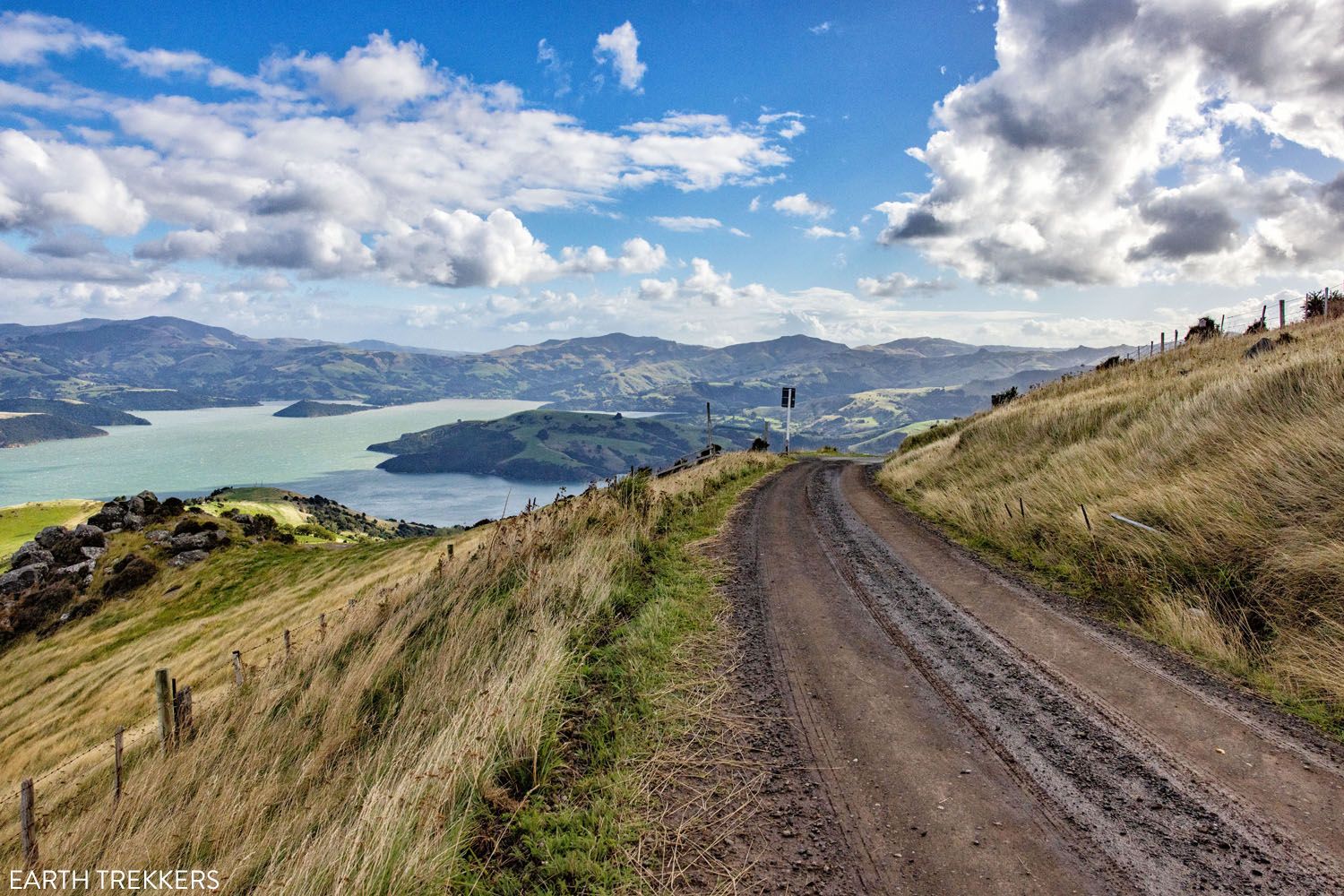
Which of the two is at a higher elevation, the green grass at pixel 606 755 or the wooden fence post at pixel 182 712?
the green grass at pixel 606 755

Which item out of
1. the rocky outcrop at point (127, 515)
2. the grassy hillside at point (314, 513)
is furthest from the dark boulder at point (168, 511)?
the grassy hillside at point (314, 513)

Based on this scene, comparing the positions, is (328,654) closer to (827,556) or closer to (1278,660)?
(827,556)

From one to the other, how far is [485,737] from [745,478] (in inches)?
862

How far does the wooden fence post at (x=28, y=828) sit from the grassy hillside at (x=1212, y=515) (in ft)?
36.5

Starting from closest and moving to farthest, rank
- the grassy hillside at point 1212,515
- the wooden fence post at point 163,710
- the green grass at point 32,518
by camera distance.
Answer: the grassy hillside at point 1212,515, the wooden fence post at point 163,710, the green grass at point 32,518

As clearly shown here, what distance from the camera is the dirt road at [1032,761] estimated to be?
11.4ft

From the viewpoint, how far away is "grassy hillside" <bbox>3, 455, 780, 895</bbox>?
369 centimetres

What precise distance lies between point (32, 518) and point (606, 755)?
97.1 meters

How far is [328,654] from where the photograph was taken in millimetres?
9047

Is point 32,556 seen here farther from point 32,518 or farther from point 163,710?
point 163,710

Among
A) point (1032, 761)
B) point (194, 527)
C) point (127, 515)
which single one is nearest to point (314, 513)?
point (127, 515)

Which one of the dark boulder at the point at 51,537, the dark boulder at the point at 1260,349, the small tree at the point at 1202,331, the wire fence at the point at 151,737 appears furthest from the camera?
the dark boulder at the point at 51,537

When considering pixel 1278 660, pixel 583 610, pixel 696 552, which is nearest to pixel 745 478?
pixel 696 552

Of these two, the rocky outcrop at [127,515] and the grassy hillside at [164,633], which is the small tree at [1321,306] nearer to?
the grassy hillside at [164,633]
